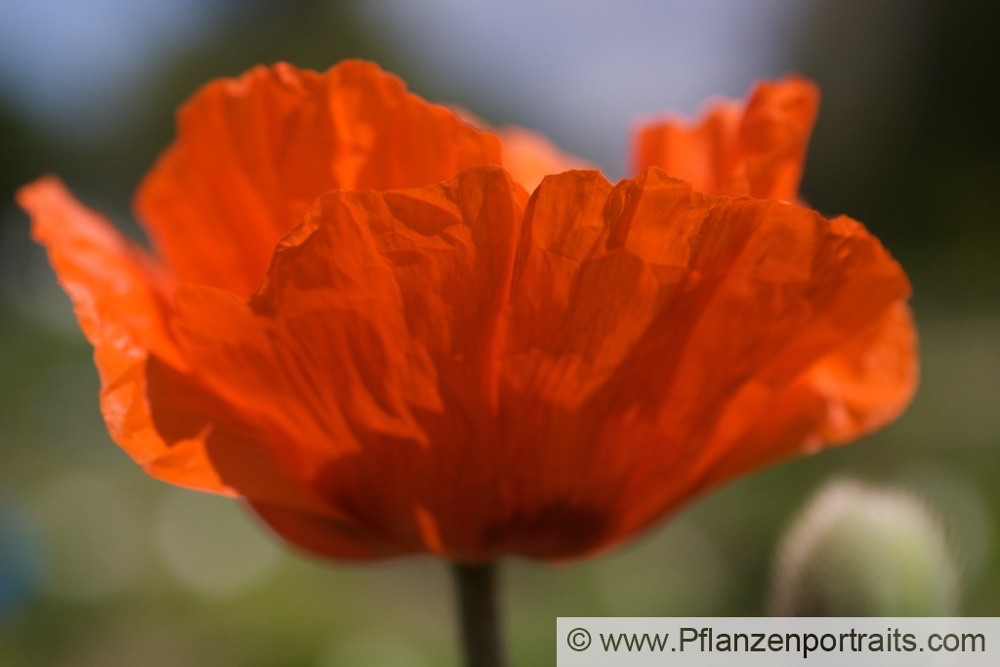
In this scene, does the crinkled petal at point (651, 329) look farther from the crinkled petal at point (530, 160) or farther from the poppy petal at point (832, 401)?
the crinkled petal at point (530, 160)

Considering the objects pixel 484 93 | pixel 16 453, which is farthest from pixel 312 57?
pixel 16 453

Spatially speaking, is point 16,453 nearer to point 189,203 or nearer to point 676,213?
point 189,203

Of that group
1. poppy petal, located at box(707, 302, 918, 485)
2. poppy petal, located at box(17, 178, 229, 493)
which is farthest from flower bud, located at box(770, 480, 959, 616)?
poppy petal, located at box(17, 178, 229, 493)

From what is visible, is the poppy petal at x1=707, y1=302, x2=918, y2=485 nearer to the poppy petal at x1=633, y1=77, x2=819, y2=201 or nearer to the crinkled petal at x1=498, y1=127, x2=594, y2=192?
the poppy petal at x1=633, y1=77, x2=819, y2=201

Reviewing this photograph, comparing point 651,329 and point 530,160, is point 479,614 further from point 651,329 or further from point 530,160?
point 530,160

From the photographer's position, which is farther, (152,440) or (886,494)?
(886,494)

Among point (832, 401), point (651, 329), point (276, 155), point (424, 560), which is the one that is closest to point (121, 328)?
point (276, 155)

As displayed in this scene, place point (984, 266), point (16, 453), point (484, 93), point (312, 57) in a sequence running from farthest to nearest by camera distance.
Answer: point (312, 57) < point (484, 93) < point (984, 266) < point (16, 453)
